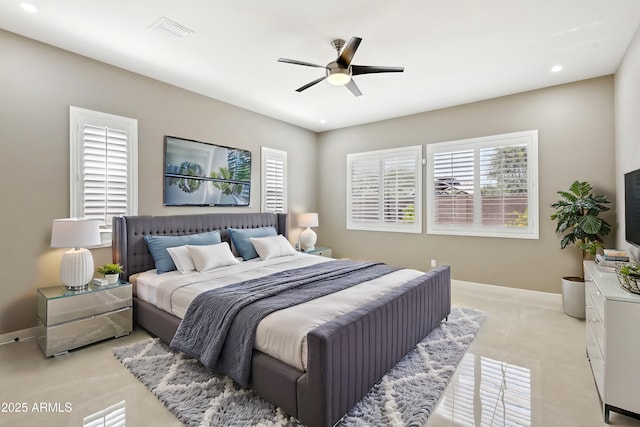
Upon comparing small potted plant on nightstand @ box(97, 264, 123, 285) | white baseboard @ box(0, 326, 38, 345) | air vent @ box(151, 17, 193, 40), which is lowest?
white baseboard @ box(0, 326, 38, 345)

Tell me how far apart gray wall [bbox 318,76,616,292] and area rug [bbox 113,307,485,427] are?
7.32ft

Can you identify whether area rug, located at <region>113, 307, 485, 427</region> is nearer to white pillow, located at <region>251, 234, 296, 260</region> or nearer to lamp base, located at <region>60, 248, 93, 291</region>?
lamp base, located at <region>60, 248, 93, 291</region>

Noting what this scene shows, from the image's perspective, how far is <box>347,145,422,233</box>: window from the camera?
5.49 m

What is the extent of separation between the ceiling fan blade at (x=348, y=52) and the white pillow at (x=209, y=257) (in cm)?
255

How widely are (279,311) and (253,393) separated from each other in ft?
1.98

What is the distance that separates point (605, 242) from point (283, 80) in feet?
15.2

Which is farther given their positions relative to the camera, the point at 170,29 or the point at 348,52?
the point at 170,29

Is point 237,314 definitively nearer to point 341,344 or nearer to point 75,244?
point 341,344

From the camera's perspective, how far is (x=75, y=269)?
2.96 meters

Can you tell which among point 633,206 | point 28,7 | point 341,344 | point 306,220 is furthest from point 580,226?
point 28,7

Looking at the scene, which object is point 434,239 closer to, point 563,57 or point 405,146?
point 405,146

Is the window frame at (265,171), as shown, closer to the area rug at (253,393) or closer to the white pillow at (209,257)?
the white pillow at (209,257)

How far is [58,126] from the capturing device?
3.26m

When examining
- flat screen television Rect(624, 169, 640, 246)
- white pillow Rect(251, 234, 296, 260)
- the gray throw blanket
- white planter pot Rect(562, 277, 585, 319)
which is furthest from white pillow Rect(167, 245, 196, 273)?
white planter pot Rect(562, 277, 585, 319)
